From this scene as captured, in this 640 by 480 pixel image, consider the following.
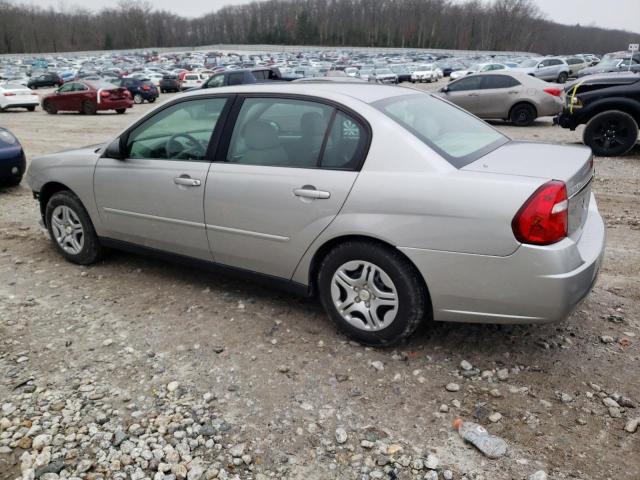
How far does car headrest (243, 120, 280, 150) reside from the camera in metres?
3.57

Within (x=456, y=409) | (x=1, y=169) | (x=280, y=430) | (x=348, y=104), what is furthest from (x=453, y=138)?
→ (x=1, y=169)

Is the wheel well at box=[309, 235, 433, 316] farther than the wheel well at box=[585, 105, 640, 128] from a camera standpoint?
No

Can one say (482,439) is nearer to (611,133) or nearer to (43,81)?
(611,133)

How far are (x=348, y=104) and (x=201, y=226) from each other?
4.51 ft

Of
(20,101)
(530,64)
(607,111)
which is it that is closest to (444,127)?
(607,111)

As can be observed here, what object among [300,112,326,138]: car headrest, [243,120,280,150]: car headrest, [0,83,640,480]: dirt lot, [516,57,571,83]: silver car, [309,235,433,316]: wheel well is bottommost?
[0,83,640,480]: dirt lot

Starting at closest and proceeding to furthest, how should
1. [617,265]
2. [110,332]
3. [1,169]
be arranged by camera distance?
[110,332] < [617,265] < [1,169]

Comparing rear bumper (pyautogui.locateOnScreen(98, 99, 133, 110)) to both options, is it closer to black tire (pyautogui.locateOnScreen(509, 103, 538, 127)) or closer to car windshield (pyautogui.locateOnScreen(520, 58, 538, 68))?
black tire (pyautogui.locateOnScreen(509, 103, 538, 127))

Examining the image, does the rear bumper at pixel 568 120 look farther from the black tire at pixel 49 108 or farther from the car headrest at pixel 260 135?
the black tire at pixel 49 108

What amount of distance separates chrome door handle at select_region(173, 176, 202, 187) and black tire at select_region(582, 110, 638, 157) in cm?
Answer: 850

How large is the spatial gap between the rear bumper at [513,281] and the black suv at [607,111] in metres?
7.74

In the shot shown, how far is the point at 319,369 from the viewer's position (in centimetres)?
319

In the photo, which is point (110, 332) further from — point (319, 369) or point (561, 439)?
point (561, 439)

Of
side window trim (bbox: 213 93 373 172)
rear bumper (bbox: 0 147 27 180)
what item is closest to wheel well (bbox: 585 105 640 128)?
side window trim (bbox: 213 93 373 172)
